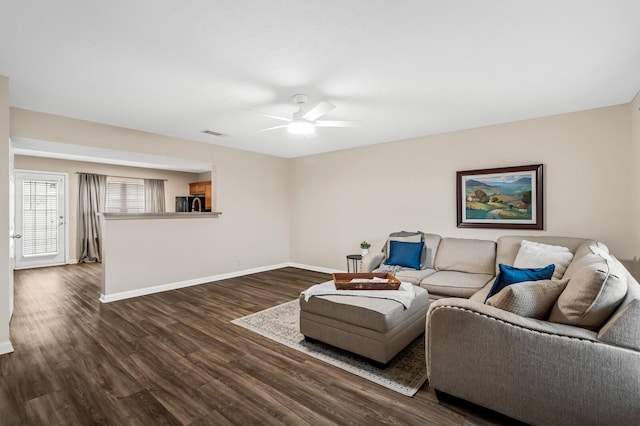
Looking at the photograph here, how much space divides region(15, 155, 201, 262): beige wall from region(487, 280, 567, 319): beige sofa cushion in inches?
341

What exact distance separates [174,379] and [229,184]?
3871mm

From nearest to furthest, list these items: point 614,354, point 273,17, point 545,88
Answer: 1. point 614,354
2. point 273,17
3. point 545,88

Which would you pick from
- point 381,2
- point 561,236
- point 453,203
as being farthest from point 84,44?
point 561,236

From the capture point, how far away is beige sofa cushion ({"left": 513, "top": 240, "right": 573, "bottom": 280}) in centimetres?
301

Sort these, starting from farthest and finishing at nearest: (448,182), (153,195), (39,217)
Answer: (153,195) < (39,217) < (448,182)

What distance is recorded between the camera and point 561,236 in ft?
12.2

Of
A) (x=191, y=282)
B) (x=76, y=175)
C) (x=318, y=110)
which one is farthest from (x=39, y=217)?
(x=318, y=110)

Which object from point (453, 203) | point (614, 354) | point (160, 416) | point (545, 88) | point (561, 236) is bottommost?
point (160, 416)

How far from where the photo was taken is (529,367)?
5.42 ft

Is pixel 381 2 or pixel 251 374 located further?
pixel 251 374

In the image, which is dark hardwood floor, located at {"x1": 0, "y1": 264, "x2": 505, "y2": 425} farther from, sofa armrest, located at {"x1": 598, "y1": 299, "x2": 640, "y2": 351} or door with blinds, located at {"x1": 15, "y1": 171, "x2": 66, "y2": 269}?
door with blinds, located at {"x1": 15, "y1": 171, "x2": 66, "y2": 269}

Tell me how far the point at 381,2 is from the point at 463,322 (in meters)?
2.00

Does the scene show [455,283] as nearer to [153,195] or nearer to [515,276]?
[515,276]

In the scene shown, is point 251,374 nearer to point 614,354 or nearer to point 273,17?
point 614,354
